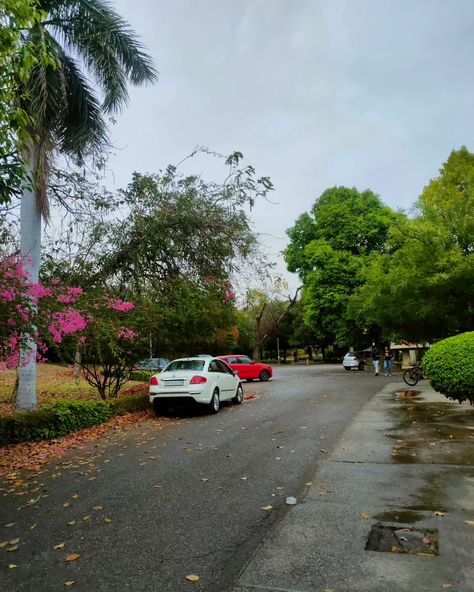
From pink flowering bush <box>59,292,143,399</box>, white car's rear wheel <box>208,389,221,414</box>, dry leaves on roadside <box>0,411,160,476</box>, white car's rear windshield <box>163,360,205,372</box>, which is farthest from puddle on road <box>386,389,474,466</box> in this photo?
pink flowering bush <box>59,292,143,399</box>

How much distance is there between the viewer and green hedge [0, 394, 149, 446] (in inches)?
347

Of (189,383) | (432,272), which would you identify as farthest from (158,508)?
(432,272)

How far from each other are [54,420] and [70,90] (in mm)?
8017

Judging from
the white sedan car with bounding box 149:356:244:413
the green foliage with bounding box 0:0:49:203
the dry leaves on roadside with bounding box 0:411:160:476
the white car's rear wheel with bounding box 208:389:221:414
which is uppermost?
the green foliage with bounding box 0:0:49:203

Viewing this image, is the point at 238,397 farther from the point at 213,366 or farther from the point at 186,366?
the point at 186,366

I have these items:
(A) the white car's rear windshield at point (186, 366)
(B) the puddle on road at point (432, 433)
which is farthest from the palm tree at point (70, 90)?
(B) the puddle on road at point (432, 433)

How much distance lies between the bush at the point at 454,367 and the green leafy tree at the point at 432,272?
990 cm

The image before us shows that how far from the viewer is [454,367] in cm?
926

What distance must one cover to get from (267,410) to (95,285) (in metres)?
6.08

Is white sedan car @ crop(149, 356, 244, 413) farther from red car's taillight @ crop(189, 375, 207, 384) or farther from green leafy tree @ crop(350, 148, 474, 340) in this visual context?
green leafy tree @ crop(350, 148, 474, 340)

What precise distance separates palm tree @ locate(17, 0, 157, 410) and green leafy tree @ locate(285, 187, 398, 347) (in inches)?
942

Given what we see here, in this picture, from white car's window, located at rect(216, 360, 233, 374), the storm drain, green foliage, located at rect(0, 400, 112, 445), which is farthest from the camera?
white car's window, located at rect(216, 360, 233, 374)

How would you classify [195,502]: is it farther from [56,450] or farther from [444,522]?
[56,450]

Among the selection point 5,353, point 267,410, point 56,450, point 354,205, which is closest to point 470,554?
point 5,353
